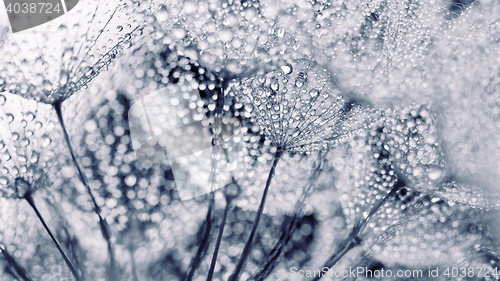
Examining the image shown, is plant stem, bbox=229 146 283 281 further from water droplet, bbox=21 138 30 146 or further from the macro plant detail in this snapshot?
water droplet, bbox=21 138 30 146

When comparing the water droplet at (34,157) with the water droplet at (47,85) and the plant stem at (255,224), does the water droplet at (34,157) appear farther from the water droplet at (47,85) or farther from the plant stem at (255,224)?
the plant stem at (255,224)

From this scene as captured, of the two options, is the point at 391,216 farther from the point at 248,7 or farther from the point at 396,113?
the point at 248,7

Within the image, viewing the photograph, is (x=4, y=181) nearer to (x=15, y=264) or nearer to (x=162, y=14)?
(x=15, y=264)

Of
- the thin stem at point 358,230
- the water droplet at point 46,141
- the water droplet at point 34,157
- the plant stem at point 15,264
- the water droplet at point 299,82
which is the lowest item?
the thin stem at point 358,230

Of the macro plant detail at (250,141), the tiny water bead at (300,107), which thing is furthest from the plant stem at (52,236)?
the tiny water bead at (300,107)

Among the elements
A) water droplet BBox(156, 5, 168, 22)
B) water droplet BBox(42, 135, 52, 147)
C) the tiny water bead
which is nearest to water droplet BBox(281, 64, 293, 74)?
the tiny water bead

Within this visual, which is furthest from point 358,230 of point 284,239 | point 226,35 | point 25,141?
point 25,141

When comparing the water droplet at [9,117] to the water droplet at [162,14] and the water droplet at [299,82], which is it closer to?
the water droplet at [162,14]

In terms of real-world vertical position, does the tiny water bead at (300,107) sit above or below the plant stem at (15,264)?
above
